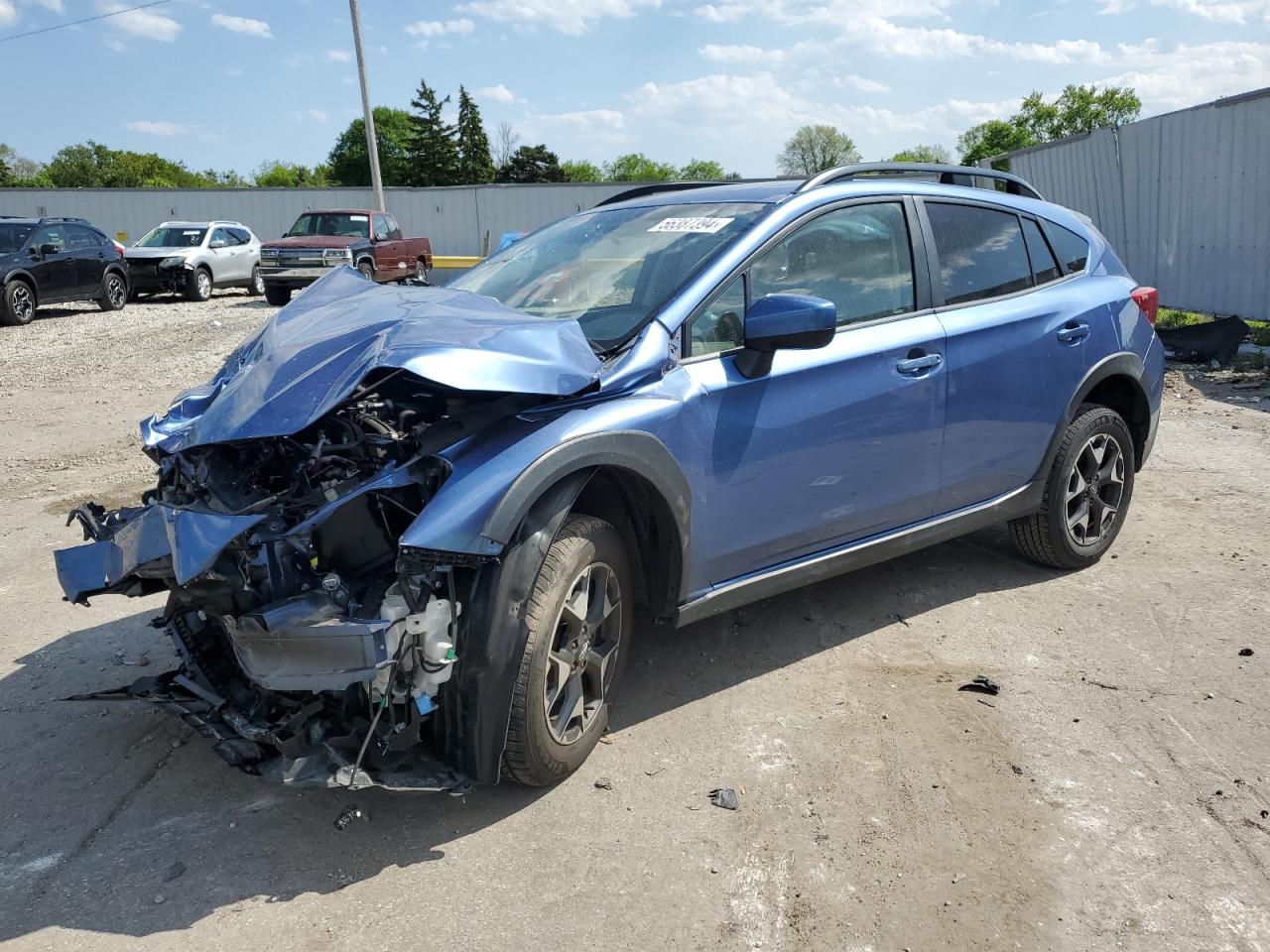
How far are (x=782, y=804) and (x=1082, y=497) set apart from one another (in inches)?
110

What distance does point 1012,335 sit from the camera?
4.57 meters

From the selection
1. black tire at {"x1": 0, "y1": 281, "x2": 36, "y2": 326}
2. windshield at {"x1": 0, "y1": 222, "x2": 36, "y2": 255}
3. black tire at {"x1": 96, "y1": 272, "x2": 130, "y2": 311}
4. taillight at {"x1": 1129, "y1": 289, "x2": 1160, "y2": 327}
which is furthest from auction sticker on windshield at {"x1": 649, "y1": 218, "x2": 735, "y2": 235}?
black tire at {"x1": 96, "y1": 272, "x2": 130, "y2": 311}

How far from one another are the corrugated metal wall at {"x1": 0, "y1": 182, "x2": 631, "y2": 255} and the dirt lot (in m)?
33.1

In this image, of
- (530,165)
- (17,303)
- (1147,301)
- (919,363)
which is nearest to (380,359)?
(919,363)

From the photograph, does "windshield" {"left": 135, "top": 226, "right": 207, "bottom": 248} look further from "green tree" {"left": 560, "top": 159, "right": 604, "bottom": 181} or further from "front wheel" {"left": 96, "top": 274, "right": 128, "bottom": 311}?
"green tree" {"left": 560, "top": 159, "right": 604, "bottom": 181}

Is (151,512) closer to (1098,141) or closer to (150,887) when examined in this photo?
(150,887)

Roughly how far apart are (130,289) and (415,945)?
20611 millimetres

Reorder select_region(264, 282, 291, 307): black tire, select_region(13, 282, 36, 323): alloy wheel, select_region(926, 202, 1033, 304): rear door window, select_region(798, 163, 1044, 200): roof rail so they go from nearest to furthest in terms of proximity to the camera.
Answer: select_region(798, 163, 1044, 200): roof rail < select_region(926, 202, 1033, 304): rear door window < select_region(13, 282, 36, 323): alloy wheel < select_region(264, 282, 291, 307): black tire

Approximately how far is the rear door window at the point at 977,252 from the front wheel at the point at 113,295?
59.2 ft

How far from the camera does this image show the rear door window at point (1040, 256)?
4.95 metres

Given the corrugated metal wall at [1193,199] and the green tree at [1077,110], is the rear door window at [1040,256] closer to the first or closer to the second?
the corrugated metal wall at [1193,199]

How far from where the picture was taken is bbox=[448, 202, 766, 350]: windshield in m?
3.74

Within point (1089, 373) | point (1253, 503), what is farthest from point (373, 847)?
point (1253, 503)

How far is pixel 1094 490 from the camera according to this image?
5.18 meters
